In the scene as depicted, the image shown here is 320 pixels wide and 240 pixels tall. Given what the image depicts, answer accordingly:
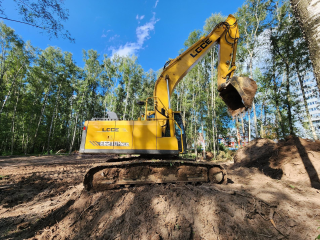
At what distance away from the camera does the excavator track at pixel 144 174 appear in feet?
12.1

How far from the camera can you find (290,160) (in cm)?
545

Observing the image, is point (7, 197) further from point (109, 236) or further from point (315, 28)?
point (315, 28)

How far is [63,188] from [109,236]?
3.60 metres

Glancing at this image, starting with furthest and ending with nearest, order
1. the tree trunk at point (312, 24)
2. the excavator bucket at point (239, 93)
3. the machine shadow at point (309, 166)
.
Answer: the machine shadow at point (309, 166)
the excavator bucket at point (239, 93)
the tree trunk at point (312, 24)

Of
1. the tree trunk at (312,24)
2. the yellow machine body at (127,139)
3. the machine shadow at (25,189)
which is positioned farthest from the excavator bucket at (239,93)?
the machine shadow at (25,189)

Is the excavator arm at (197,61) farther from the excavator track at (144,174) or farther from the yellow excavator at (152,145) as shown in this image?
the excavator track at (144,174)

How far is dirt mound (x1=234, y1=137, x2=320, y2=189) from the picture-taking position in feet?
16.1

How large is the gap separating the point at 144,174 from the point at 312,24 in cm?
381

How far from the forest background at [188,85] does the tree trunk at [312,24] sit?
16.3ft

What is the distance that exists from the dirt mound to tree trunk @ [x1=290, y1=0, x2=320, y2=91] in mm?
4762

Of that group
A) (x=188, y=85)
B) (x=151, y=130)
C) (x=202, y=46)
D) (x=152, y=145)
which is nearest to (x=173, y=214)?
(x=152, y=145)

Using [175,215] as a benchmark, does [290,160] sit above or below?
above

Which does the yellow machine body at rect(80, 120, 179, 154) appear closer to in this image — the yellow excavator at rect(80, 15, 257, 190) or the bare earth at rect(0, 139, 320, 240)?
the yellow excavator at rect(80, 15, 257, 190)

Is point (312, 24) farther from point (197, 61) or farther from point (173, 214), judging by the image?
point (197, 61)
